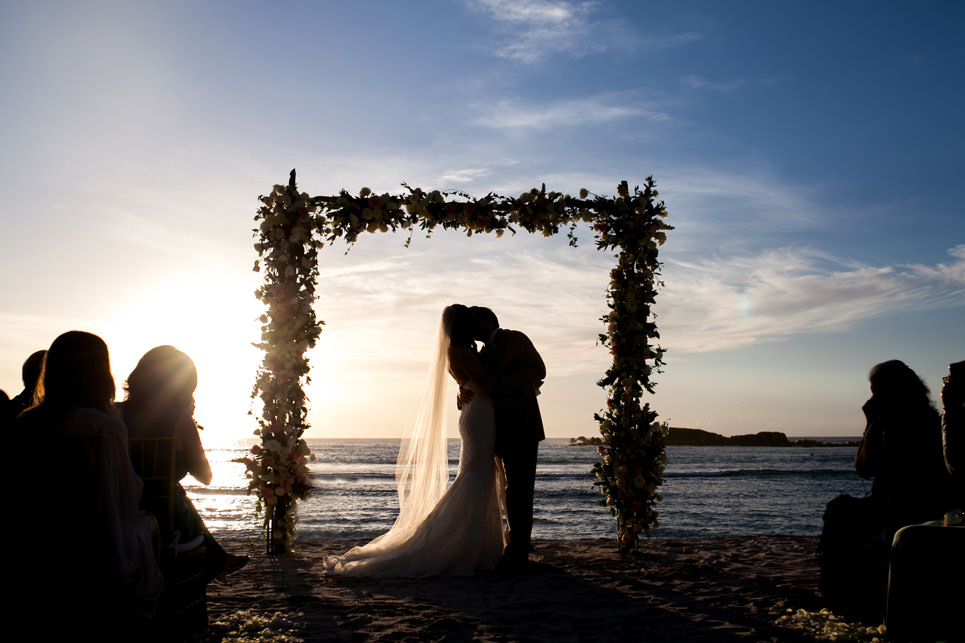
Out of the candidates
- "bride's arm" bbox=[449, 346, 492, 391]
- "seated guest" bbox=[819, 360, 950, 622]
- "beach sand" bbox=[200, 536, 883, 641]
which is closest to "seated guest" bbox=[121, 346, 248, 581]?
"beach sand" bbox=[200, 536, 883, 641]

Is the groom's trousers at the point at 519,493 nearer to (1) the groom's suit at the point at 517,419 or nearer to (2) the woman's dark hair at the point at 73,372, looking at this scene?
(1) the groom's suit at the point at 517,419

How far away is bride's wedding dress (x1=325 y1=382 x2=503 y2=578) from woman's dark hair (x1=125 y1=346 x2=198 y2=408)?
10.2ft

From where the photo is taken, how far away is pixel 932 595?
3.44m

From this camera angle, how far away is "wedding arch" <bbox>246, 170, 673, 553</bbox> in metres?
7.53

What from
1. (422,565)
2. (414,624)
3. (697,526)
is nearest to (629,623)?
(414,624)

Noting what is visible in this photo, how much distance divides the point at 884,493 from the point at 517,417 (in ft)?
10.8

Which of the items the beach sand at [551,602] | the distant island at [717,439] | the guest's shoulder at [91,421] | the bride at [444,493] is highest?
the guest's shoulder at [91,421]

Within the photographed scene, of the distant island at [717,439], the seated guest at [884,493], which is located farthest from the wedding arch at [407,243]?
the distant island at [717,439]

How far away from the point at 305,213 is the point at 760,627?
19.2 ft

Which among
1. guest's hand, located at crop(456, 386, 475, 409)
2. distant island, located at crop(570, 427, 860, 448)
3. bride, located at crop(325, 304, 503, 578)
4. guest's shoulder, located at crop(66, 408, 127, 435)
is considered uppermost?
guest's hand, located at crop(456, 386, 475, 409)

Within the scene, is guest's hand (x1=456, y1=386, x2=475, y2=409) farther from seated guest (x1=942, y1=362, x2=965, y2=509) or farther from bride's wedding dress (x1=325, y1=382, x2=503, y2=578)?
seated guest (x1=942, y1=362, x2=965, y2=509)

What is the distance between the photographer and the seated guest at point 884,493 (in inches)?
176

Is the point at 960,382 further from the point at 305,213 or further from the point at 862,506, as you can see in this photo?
the point at 305,213

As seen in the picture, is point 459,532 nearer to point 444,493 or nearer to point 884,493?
point 444,493
